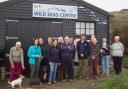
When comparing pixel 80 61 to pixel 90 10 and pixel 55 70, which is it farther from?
pixel 90 10

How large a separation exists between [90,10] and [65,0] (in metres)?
1.61

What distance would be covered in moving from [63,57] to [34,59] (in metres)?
1.23

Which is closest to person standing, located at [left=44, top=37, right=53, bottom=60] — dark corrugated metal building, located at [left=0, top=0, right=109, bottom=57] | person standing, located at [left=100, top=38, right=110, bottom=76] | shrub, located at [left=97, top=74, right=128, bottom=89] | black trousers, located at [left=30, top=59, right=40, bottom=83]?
black trousers, located at [left=30, top=59, right=40, bottom=83]

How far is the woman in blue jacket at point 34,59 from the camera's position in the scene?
14.5 m

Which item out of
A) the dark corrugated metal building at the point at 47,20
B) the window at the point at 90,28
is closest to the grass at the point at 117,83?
the dark corrugated metal building at the point at 47,20

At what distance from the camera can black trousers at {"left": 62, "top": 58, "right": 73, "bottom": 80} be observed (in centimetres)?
1522

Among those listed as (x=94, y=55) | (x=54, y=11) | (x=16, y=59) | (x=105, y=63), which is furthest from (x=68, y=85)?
(x=54, y=11)

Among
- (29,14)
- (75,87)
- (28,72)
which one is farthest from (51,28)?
(75,87)

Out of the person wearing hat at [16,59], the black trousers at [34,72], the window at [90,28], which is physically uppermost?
the window at [90,28]

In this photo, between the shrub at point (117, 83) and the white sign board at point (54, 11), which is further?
the white sign board at point (54, 11)

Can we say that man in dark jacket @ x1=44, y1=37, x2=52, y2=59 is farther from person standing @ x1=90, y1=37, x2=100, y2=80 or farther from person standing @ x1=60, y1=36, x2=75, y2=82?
person standing @ x1=90, y1=37, x2=100, y2=80

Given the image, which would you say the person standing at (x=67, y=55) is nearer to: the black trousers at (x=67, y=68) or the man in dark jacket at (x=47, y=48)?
the black trousers at (x=67, y=68)

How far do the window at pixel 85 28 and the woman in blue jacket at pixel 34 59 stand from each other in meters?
4.87

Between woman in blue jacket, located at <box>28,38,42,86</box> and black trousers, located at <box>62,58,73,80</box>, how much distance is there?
112 centimetres
